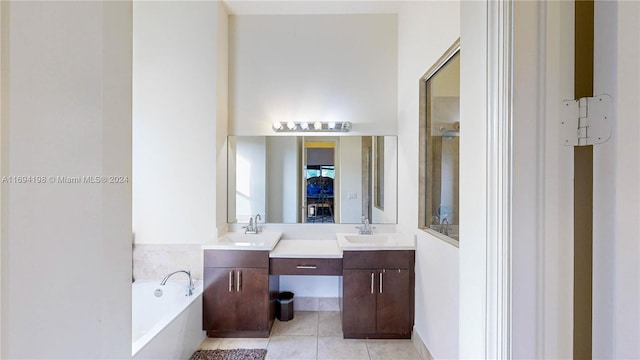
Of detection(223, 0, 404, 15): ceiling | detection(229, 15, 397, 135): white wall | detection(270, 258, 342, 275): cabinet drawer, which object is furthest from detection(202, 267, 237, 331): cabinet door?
detection(223, 0, 404, 15): ceiling

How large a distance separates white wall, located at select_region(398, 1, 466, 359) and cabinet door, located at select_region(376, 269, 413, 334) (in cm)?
9

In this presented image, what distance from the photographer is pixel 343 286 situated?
2.32 meters

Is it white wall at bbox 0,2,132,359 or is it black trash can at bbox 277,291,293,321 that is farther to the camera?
black trash can at bbox 277,291,293,321

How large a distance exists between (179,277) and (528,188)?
9.10 ft

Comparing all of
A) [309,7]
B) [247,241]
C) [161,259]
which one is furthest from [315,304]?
[309,7]

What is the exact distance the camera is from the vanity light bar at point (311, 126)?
9.32 ft

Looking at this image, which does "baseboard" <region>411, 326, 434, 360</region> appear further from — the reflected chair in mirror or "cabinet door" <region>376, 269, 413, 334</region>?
the reflected chair in mirror

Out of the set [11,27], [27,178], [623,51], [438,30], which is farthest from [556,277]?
[438,30]

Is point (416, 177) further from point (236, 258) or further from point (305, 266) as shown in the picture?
point (236, 258)

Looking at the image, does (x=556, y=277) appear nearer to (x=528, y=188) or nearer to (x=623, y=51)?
(x=528, y=188)

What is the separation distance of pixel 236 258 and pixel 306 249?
0.62m

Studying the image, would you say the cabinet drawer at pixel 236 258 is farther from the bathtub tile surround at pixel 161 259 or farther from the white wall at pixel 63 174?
the white wall at pixel 63 174

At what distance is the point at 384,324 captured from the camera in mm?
2295

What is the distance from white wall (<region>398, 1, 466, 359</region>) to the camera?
1.67m
